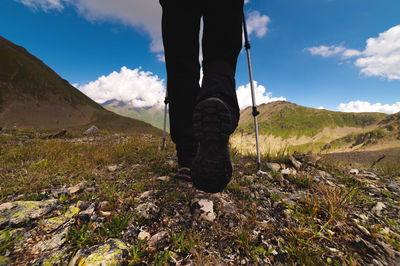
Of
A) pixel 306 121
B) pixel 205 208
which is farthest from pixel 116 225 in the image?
pixel 306 121

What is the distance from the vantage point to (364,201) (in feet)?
6.09

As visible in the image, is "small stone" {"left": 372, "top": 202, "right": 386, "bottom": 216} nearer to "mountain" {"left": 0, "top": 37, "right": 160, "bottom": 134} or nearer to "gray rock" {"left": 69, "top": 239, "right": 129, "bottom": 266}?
"gray rock" {"left": 69, "top": 239, "right": 129, "bottom": 266}

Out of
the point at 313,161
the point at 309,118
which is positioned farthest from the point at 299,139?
the point at 313,161

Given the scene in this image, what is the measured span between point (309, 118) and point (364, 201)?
168 metres

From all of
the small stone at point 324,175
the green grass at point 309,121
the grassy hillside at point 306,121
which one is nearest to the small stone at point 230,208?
the small stone at point 324,175

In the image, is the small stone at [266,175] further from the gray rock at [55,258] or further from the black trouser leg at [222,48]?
the gray rock at [55,258]

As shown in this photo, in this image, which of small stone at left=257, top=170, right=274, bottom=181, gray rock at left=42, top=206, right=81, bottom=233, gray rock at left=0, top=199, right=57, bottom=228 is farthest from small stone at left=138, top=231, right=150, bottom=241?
small stone at left=257, top=170, right=274, bottom=181

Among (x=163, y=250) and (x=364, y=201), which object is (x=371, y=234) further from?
(x=163, y=250)

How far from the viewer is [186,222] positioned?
1.46m

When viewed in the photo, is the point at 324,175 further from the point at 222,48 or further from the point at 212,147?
the point at 222,48

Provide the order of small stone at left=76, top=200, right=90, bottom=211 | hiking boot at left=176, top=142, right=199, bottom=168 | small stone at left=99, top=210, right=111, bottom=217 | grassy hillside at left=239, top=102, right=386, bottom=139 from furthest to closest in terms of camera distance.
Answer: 1. grassy hillside at left=239, top=102, right=386, bottom=139
2. hiking boot at left=176, top=142, right=199, bottom=168
3. small stone at left=76, top=200, right=90, bottom=211
4. small stone at left=99, top=210, right=111, bottom=217

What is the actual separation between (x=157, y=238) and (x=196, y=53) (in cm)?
213

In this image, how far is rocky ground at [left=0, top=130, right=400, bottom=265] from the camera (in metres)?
1.09

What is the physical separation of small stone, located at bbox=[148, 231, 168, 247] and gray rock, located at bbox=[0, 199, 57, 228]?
3.57 feet
